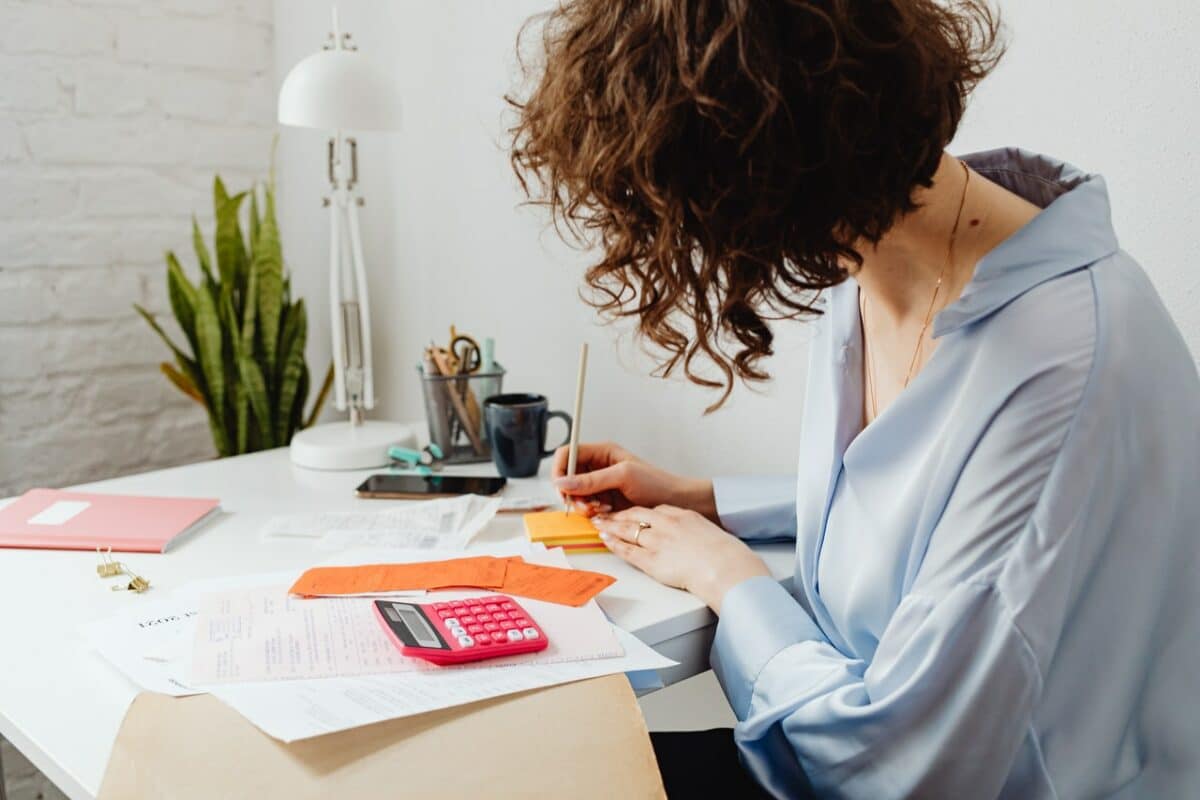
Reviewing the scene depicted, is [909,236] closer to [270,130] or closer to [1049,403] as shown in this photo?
[1049,403]

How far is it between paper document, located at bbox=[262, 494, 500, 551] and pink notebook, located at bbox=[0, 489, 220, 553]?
102mm

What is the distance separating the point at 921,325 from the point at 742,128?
0.30 metres

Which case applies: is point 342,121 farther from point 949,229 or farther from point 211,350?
point 949,229

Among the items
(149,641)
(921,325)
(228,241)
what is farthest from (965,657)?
(228,241)

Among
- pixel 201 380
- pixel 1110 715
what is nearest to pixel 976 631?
pixel 1110 715

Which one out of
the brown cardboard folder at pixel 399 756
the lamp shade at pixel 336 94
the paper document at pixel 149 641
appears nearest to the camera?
the brown cardboard folder at pixel 399 756

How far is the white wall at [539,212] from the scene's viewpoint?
100 centimetres

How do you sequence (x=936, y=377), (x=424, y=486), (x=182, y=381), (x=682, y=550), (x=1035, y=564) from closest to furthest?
(x=1035, y=564)
(x=936, y=377)
(x=682, y=550)
(x=424, y=486)
(x=182, y=381)

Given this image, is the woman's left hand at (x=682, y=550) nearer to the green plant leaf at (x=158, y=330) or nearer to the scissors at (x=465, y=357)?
the scissors at (x=465, y=357)

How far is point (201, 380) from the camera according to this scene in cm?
179

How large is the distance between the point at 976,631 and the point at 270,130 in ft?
5.68

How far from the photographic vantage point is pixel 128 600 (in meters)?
0.95

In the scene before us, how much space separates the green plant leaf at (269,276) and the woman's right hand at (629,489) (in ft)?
2.47

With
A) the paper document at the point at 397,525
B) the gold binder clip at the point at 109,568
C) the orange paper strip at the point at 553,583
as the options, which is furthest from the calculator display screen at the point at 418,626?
the gold binder clip at the point at 109,568
